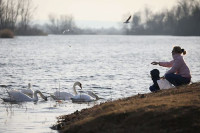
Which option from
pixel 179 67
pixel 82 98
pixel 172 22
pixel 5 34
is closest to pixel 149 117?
pixel 179 67

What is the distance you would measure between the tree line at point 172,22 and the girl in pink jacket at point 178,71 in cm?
10270

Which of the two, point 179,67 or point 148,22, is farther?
point 148,22

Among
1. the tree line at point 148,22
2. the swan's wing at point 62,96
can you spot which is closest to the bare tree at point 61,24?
the tree line at point 148,22

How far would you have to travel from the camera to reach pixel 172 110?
A: 9.61 meters

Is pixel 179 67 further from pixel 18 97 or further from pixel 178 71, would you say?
pixel 18 97

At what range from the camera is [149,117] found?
948cm

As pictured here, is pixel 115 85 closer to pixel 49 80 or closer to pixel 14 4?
pixel 49 80

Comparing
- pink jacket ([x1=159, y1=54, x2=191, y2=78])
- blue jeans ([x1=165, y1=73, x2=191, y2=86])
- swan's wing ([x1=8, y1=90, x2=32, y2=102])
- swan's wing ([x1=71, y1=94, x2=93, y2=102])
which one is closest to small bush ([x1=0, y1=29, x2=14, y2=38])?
swan's wing ([x1=8, y1=90, x2=32, y2=102])

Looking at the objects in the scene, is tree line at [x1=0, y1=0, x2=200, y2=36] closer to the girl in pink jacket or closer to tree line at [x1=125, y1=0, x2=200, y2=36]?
tree line at [x1=125, y1=0, x2=200, y2=36]

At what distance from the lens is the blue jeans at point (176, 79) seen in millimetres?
13531

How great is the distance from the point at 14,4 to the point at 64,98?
94.6 metres

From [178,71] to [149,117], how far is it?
4.34 meters

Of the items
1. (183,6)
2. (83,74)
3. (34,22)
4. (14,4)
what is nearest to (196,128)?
(83,74)

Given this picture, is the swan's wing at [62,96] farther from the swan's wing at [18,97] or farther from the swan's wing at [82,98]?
the swan's wing at [18,97]
